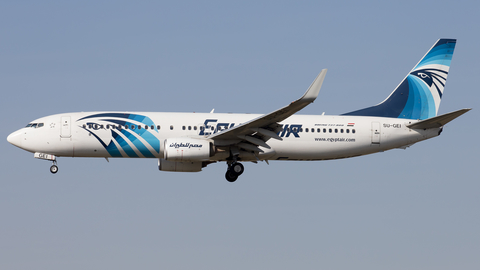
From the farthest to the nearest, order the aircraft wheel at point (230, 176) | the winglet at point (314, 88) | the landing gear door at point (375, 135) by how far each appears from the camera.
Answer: the landing gear door at point (375, 135)
the aircraft wheel at point (230, 176)
the winglet at point (314, 88)

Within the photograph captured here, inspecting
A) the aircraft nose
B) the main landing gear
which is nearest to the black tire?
the aircraft nose

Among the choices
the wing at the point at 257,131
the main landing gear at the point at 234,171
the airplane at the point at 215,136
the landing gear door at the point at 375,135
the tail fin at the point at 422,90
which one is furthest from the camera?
the tail fin at the point at 422,90

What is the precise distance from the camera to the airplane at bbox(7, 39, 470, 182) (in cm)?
3322

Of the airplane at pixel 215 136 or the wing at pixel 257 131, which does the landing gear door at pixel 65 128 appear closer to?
the airplane at pixel 215 136

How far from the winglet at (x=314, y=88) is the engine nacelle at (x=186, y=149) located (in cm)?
683

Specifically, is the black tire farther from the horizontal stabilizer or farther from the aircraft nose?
the horizontal stabilizer

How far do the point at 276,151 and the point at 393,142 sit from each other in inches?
280

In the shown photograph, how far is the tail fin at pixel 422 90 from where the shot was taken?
38.8m

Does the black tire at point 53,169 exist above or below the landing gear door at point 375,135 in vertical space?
below

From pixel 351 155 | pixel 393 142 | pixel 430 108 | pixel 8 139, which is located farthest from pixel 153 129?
pixel 430 108

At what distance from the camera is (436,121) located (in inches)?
1396

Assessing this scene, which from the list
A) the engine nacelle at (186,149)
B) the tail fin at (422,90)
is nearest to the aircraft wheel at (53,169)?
the engine nacelle at (186,149)

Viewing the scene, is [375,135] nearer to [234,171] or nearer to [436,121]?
[436,121]

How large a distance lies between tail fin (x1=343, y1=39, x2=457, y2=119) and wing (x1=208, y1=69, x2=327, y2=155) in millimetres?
7358
